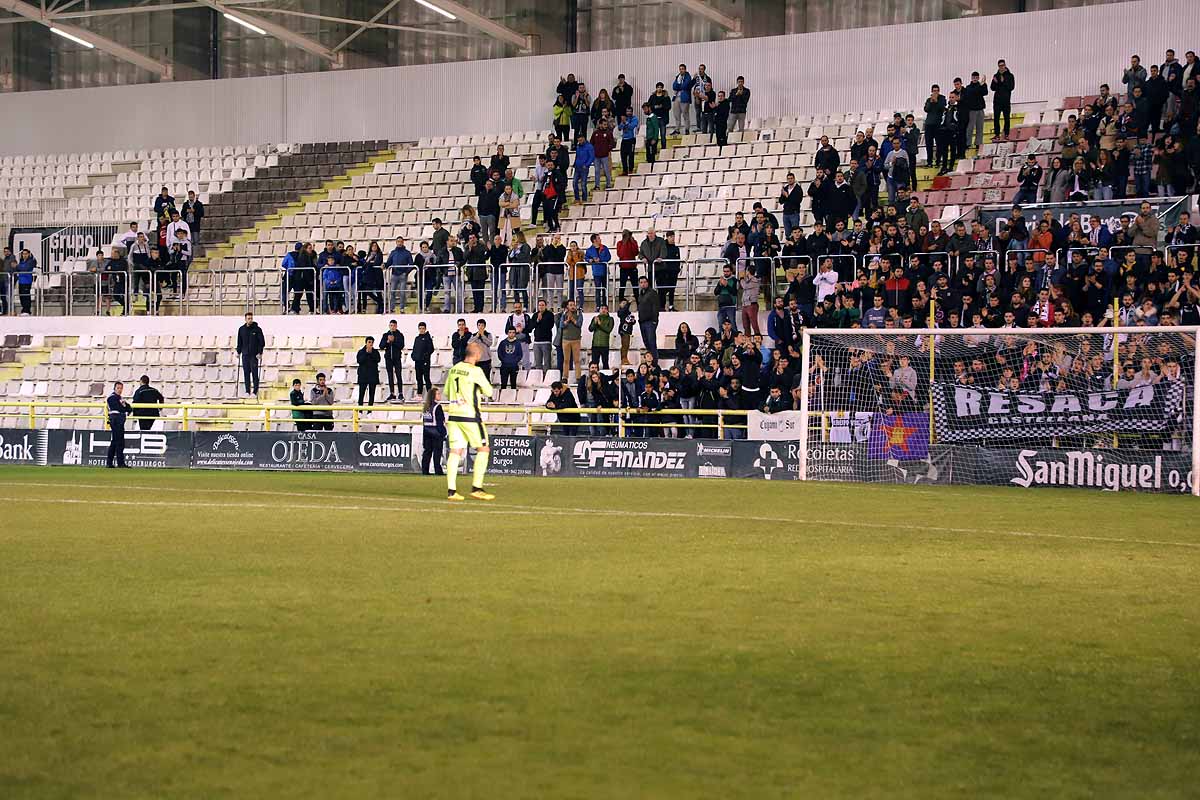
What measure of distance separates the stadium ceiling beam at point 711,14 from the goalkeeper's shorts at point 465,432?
21.5 meters

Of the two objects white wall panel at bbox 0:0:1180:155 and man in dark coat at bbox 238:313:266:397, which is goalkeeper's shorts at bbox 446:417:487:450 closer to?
man in dark coat at bbox 238:313:266:397

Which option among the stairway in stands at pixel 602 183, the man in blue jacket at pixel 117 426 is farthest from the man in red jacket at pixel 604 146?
the man in blue jacket at pixel 117 426

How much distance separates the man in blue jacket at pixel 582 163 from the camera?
35.5 meters

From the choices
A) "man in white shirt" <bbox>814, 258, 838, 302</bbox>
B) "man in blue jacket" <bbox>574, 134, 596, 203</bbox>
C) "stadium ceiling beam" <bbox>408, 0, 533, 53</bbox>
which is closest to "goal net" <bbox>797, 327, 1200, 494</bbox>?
"man in white shirt" <bbox>814, 258, 838, 302</bbox>

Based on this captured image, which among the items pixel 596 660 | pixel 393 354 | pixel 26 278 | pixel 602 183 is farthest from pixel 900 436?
pixel 26 278

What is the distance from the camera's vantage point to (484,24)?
1550 inches

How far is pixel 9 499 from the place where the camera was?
19000 mm

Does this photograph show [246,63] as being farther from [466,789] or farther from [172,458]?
[466,789]

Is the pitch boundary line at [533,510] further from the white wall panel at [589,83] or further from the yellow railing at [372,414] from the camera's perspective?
the white wall panel at [589,83]

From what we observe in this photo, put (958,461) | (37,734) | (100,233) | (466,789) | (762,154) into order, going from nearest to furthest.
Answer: (466,789) < (37,734) < (958,461) < (762,154) < (100,233)

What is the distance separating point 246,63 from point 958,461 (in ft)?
95.6

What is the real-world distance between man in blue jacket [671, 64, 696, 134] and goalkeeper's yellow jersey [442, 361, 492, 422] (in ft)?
65.1

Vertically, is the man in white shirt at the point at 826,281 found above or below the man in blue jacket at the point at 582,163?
below

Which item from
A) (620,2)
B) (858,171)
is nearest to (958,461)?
(858,171)
